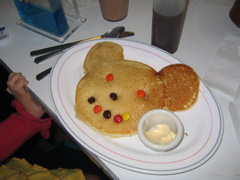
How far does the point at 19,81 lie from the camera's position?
2.96 feet

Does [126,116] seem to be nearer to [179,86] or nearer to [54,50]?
[179,86]

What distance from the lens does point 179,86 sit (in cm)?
79

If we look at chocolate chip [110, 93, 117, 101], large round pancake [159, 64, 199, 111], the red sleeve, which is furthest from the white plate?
the red sleeve

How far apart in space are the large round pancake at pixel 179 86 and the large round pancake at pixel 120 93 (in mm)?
29

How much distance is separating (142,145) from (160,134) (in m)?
0.08

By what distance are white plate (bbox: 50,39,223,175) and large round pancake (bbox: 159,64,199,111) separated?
0.08 ft

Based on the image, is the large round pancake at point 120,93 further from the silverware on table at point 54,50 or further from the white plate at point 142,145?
the silverware on table at point 54,50

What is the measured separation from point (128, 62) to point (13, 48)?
1.92 ft

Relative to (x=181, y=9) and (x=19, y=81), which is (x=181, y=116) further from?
(x=19, y=81)

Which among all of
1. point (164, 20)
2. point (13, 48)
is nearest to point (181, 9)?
point (164, 20)

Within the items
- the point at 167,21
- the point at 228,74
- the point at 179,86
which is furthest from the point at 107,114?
the point at 228,74

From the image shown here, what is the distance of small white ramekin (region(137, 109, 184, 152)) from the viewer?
65 cm

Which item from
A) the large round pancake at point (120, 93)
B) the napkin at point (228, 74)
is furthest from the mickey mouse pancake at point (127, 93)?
the napkin at point (228, 74)

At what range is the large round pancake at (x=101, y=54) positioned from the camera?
0.89 metres
